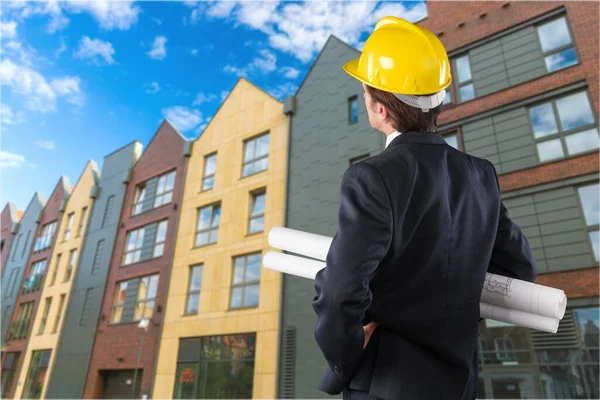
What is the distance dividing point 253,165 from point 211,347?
8.39m

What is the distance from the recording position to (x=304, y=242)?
172 cm

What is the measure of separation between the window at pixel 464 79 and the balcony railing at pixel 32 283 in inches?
1162

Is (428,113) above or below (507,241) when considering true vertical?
above

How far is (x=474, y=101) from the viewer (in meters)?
14.6

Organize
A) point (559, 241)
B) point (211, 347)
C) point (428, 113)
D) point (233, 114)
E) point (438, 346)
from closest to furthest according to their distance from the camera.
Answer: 1. point (438, 346)
2. point (428, 113)
3. point (559, 241)
4. point (211, 347)
5. point (233, 114)

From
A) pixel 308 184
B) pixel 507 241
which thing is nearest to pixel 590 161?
pixel 308 184

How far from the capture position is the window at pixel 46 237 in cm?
3105

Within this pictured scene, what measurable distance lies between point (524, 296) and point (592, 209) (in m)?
12.5

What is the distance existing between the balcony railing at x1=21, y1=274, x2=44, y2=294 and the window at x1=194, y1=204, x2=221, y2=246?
53.0 ft

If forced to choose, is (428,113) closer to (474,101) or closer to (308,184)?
(474,101)

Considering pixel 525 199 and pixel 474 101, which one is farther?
pixel 474 101

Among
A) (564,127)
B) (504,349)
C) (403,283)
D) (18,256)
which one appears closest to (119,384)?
(504,349)

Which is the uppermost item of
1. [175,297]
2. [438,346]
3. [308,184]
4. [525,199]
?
[308,184]

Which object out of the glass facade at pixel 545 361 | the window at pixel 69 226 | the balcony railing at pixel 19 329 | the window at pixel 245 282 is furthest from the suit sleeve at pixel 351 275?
the balcony railing at pixel 19 329
